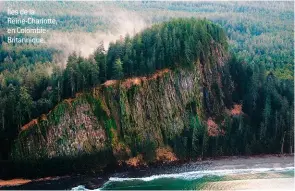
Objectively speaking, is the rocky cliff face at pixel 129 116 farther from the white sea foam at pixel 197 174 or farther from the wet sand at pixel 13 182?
the white sea foam at pixel 197 174

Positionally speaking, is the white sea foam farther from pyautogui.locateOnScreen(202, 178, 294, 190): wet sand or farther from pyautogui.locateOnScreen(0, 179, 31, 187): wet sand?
pyautogui.locateOnScreen(0, 179, 31, 187): wet sand

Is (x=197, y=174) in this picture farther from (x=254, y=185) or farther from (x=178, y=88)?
(x=178, y=88)

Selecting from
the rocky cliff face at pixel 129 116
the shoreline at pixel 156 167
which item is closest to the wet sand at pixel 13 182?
the shoreline at pixel 156 167

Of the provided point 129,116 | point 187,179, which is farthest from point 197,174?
point 129,116

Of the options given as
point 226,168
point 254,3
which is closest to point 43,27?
point 226,168

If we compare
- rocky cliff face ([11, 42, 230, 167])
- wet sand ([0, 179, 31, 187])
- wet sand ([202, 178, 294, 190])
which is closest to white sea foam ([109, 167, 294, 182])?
wet sand ([202, 178, 294, 190])

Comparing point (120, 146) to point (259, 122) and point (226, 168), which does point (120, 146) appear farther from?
point (259, 122)
